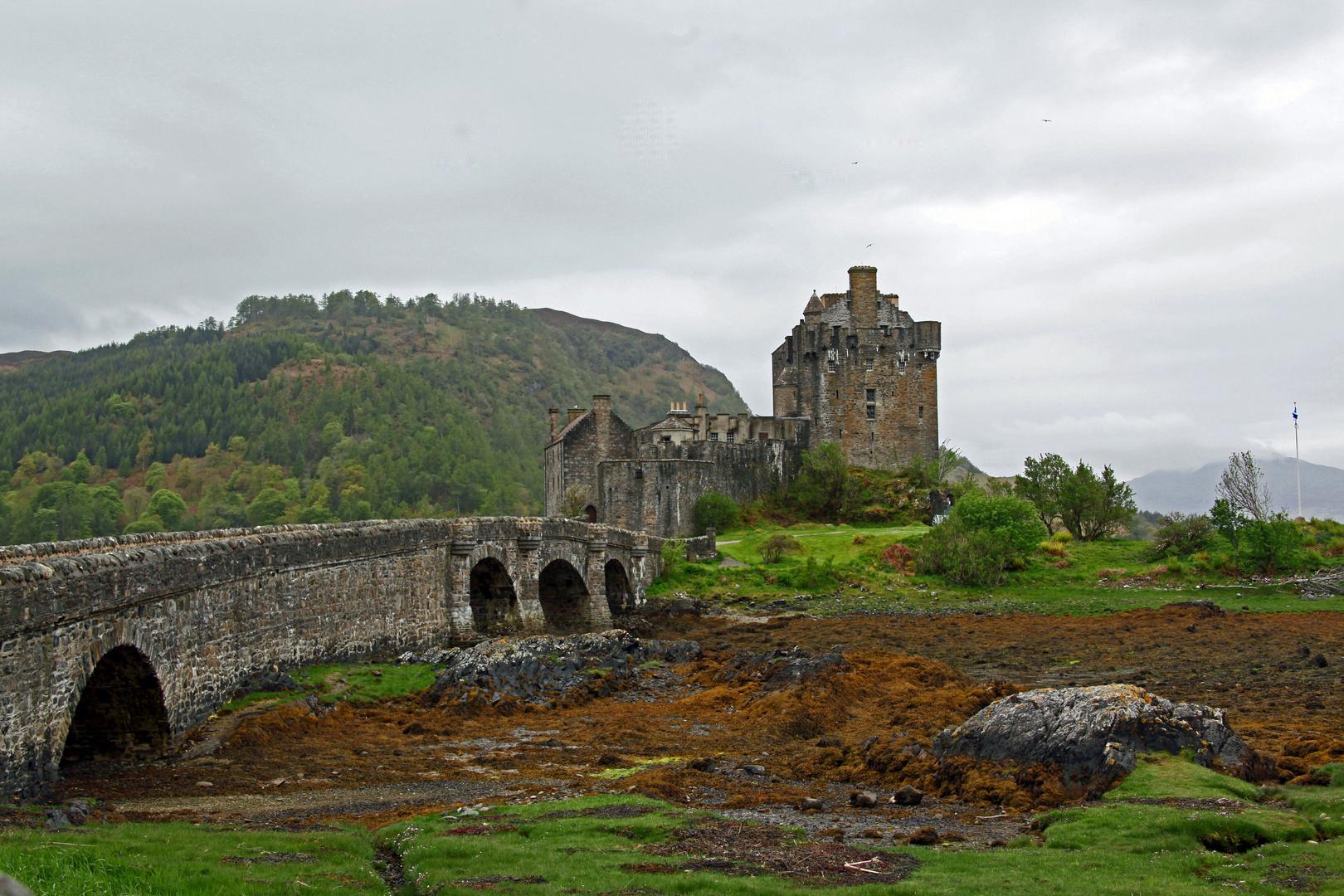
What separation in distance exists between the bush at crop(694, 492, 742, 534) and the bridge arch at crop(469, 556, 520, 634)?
26836 mm

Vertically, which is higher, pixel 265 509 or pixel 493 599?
pixel 265 509

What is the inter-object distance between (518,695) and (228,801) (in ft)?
35.7

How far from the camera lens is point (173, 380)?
6398 inches

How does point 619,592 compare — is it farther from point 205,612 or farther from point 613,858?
point 613,858

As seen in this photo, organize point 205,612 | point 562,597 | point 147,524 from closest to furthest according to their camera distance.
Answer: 1. point 205,612
2. point 562,597
3. point 147,524

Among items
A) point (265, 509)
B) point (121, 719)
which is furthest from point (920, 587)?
point (265, 509)

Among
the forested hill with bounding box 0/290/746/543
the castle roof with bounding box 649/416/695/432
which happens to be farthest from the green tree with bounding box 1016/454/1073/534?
the forested hill with bounding box 0/290/746/543

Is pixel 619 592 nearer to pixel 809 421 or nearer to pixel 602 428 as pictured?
pixel 602 428

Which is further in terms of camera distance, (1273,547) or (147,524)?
(147,524)

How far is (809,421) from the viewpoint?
7231cm

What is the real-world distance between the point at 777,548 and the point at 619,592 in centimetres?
978

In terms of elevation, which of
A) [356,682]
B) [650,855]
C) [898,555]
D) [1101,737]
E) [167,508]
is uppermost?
[167,508]

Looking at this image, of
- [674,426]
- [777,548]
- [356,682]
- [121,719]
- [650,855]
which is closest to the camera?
[650,855]

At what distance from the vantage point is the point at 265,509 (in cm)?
12362
